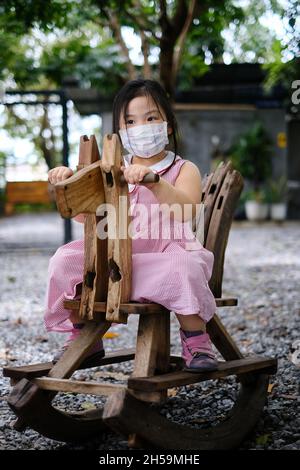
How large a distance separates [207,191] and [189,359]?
869 mm

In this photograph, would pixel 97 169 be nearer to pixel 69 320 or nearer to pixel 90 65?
pixel 69 320

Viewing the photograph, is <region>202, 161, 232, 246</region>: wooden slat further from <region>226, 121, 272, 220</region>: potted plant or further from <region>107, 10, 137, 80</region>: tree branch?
<region>226, 121, 272, 220</region>: potted plant

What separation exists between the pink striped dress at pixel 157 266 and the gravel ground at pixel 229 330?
24.4 inches

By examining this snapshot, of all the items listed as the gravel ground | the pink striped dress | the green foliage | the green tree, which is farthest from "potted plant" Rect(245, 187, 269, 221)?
the pink striped dress

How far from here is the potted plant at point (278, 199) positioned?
15.6 m

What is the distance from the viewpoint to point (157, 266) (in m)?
2.46

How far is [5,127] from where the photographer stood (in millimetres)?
24562

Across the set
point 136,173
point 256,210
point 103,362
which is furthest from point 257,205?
point 136,173

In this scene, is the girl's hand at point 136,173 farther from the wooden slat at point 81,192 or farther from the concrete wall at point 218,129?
the concrete wall at point 218,129

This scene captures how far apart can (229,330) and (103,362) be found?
7.27 ft

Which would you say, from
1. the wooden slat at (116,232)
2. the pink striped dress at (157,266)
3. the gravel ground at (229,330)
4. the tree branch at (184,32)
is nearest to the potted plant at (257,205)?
the gravel ground at (229,330)

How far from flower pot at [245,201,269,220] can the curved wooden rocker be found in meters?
12.8

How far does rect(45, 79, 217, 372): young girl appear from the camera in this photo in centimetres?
242

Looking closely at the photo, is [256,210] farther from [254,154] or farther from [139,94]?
[139,94]
